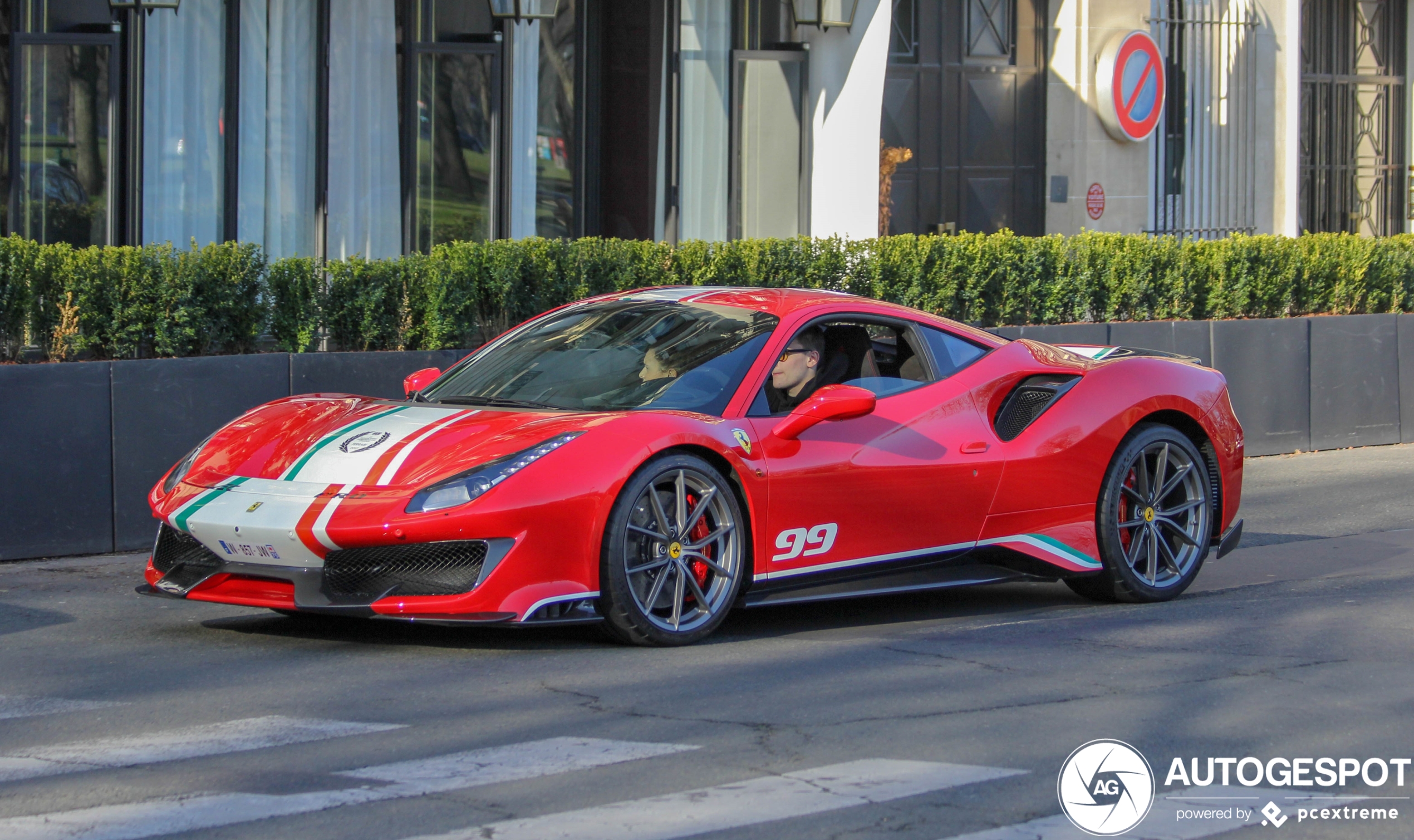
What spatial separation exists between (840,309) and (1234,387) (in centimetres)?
709

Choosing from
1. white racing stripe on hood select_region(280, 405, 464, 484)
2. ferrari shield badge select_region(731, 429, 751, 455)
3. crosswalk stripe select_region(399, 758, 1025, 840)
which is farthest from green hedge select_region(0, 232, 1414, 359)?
crosswalk stripe select_region(399, 758, 1025, 840)

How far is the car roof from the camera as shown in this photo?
705cm

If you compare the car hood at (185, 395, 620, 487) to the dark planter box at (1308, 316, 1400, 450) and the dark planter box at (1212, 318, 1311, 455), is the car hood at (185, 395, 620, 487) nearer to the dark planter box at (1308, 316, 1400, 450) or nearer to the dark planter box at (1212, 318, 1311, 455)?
the dark planter box at (1212, 318, 1311, 455)

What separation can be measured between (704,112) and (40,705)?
10.7m

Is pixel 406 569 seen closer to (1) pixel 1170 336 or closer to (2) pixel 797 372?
(2) pixel 797 372

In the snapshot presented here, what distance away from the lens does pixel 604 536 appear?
586 centimetres

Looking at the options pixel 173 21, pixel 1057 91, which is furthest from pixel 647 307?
pixel 1057 91

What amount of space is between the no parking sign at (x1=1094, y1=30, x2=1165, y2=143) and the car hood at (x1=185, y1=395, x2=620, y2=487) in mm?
12664

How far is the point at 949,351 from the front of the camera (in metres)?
7.29

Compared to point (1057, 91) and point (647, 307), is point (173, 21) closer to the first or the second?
point (647, 307)

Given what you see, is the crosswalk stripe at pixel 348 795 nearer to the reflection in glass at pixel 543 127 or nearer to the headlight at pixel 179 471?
the headlight at pixel 179 471

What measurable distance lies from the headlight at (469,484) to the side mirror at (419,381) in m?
1.56

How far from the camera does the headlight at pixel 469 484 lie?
5.68 metres

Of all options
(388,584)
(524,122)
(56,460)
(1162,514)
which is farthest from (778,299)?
(524,122)
